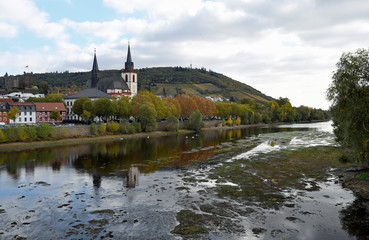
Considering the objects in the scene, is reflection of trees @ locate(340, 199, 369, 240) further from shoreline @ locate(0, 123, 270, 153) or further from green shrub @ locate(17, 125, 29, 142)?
green shrub @ locate(17, 125, 29, 142)

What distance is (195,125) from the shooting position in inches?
3996

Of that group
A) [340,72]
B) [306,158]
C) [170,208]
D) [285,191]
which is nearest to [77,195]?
[170,208]

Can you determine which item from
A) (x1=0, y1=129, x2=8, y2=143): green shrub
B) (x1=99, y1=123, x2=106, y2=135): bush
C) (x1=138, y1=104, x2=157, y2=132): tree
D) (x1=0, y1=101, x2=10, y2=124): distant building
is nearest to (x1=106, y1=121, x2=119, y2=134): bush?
(x1=99, y1=123, x2=106, y2=135): bush

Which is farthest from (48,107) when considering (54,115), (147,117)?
(147,117)

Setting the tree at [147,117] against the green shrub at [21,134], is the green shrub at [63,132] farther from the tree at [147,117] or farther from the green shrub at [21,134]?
the tree at [147,117]

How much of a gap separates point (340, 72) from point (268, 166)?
14.9m

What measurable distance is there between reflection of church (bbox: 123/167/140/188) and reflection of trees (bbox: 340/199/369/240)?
1781 centimetres

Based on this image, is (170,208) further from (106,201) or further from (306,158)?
(306,158)

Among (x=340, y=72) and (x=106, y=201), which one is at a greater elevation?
(x=340, y=72)

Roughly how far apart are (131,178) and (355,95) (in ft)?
74.6

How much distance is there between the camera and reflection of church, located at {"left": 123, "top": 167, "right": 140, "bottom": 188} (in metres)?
28.7

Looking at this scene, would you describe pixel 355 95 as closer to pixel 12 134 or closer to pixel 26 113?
pixel 12 134

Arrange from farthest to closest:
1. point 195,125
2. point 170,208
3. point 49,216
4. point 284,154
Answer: point 195,125, point 284,154, point 170,208, point 49,216

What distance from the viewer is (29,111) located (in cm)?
8881
